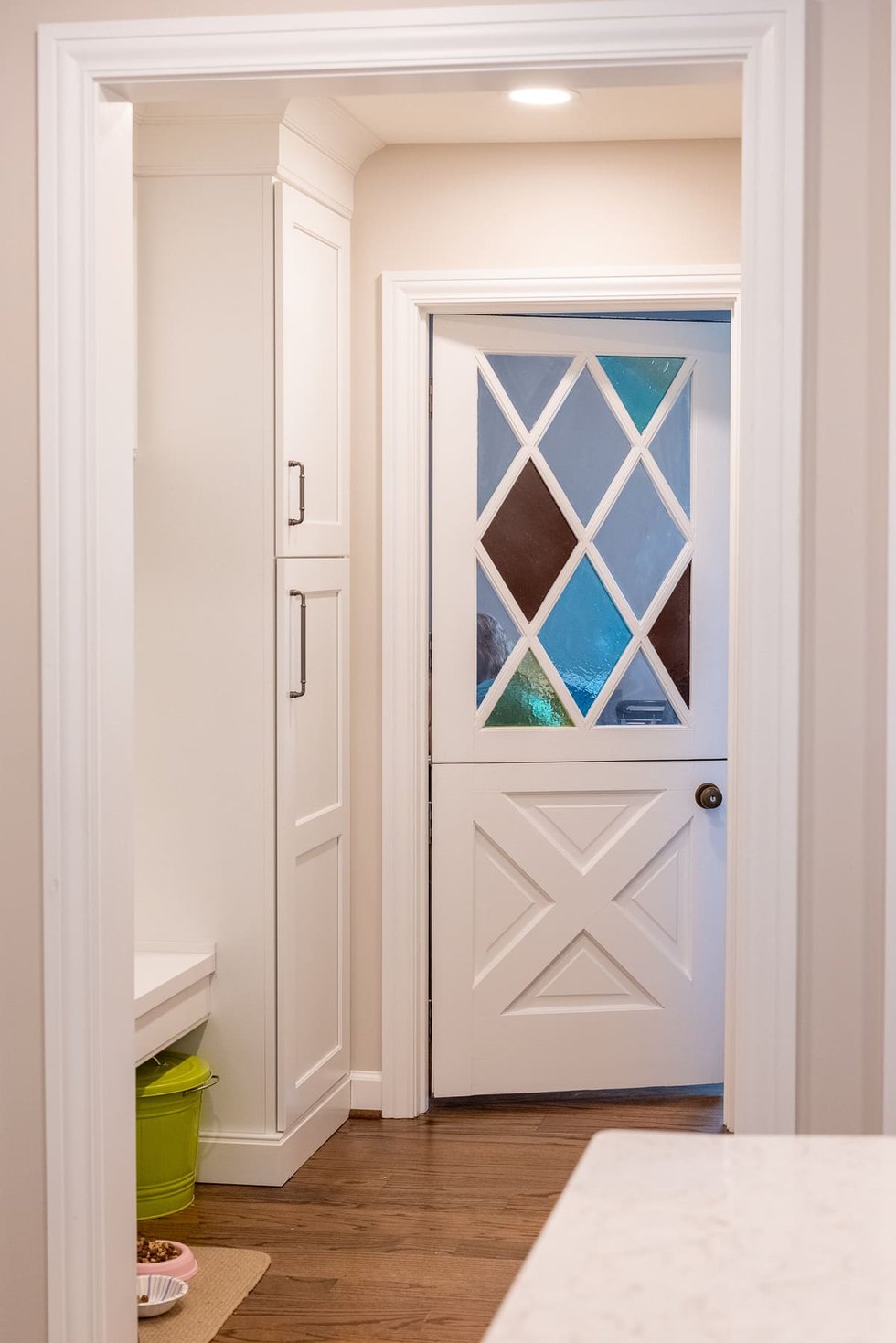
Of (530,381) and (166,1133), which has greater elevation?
(530,381)

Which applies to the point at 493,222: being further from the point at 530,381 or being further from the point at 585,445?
the point at 585,445

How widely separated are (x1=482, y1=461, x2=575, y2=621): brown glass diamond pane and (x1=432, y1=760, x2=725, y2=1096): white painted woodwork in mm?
529

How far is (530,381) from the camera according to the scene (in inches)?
163

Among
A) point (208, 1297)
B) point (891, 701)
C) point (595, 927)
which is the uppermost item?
point (891, 701)

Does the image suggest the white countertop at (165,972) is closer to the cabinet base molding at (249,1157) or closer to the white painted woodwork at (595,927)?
the cabinet base molding at (249,1157)

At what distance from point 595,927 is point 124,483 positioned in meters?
2.31

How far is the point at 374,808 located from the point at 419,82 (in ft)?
7.40

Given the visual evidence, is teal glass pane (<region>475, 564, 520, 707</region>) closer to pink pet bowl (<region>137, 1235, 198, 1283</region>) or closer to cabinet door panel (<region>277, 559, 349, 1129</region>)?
cabinet door panel (<region>277, 559, 349, 1129</region>)

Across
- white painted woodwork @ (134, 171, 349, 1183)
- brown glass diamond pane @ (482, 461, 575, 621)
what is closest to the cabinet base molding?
white painted woodwork @ (134, 171, 349, 1183)

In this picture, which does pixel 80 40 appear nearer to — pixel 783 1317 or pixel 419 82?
pixel 419 82

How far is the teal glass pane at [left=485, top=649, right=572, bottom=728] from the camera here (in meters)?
4.16

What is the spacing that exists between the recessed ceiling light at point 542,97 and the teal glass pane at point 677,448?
3.27 feet

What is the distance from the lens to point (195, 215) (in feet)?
11.4

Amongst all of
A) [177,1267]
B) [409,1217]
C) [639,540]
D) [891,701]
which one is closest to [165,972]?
[177,1267]
